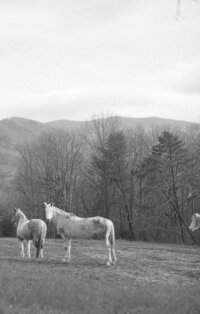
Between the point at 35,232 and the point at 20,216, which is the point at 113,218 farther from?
the point at 35,232

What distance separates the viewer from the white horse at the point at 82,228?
805 inches

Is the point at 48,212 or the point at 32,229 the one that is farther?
the point at 32,229

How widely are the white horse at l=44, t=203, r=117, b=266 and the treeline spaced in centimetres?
3010

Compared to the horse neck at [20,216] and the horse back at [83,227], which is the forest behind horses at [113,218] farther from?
the horse neck at [20,216]

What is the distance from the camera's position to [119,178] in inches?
2451

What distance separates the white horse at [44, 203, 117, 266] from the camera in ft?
67.1

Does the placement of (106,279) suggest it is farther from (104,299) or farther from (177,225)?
(177,225)

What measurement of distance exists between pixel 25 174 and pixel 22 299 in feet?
225

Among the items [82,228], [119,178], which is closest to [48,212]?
[82,228]

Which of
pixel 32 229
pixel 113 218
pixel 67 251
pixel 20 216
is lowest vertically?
pixel 67 251

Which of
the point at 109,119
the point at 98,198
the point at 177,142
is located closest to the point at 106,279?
the point at 177,142

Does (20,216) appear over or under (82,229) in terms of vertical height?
over

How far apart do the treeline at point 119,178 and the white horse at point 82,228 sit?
1185 inches

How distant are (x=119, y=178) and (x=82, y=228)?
4157 cm
